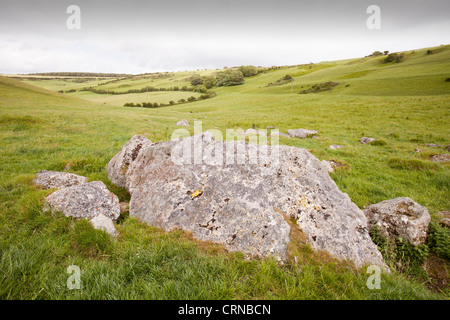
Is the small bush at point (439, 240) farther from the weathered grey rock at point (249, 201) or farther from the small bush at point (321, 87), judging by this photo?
the small bush at point (321, 87)

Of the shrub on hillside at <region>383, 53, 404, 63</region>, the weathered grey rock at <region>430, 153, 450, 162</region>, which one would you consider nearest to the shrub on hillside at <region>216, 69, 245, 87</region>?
the shrub on hillside at <region>383, 53, 404, 63</region>

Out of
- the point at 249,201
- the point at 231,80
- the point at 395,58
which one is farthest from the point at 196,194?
the point at 395,58

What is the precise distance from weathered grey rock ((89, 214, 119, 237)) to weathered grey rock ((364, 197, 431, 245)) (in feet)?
21.1

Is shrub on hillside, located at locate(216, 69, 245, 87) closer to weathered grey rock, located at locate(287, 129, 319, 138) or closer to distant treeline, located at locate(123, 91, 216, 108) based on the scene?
distant treeline, located at locate(123, 91, 216, 108)

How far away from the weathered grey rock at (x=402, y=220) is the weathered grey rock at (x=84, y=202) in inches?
276

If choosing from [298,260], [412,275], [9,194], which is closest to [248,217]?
[298,260]

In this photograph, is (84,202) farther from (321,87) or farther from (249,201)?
(321,87)

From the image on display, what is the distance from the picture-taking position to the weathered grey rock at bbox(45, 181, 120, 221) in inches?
194

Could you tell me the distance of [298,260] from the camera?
12.3 ft

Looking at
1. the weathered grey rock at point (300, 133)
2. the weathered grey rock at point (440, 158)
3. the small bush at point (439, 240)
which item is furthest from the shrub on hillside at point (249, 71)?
the small bush at point (439, 240)

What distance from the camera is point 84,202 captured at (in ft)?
16.8

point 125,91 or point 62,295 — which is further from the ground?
point 125,91

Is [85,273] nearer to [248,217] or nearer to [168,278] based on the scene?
[168,278]
